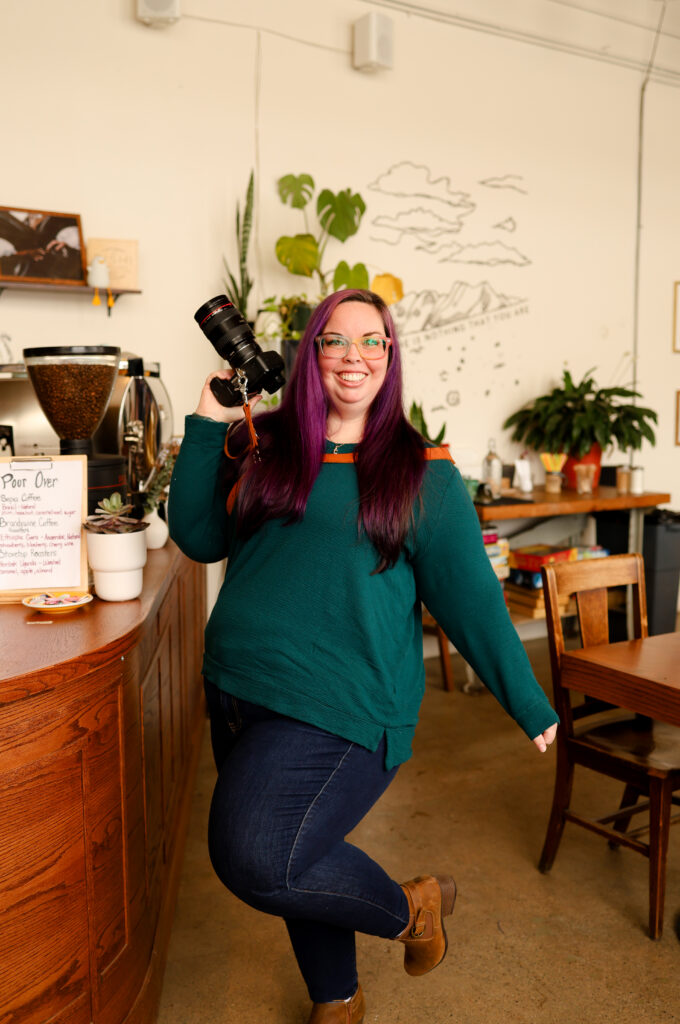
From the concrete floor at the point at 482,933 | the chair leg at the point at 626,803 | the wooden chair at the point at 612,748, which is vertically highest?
the wooden chair at the point at 612,748

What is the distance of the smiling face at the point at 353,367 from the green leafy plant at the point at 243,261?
2.08 meters

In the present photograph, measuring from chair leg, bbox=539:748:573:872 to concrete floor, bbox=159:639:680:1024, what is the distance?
0.19 ft

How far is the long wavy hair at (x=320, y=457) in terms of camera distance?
1.56 m

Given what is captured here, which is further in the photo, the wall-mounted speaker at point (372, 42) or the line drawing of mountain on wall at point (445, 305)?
the line drawing of mountain on wall at point (445, 305)

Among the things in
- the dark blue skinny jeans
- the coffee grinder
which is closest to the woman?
the dark blue skinny jeans

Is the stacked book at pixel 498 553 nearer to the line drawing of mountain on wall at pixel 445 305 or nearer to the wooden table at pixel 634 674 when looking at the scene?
the line drawing of mountain on wall at pixel 445 305

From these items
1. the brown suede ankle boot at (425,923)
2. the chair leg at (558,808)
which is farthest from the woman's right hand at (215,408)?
the chair leg at (558,808)

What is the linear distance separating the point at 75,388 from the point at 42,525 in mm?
444

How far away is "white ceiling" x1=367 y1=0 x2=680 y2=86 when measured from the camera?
4465 millimetres

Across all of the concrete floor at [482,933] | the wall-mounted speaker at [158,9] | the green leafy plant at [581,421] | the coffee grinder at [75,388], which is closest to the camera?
the concrete floor at [482,933]

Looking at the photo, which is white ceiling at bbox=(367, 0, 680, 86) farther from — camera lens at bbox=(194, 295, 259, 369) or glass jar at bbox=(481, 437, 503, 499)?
camera lens at bbox=(194, 295, 259, 369)

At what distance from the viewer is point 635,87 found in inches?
202

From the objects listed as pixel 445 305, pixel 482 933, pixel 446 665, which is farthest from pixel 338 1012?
pixel 445 305

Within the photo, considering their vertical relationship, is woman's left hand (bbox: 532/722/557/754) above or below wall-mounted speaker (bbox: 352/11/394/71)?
below
